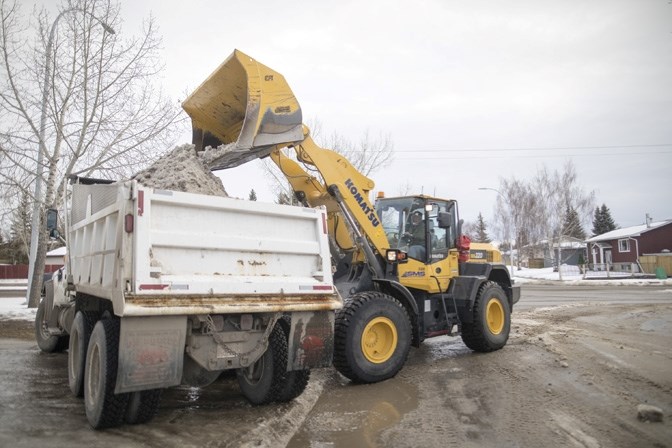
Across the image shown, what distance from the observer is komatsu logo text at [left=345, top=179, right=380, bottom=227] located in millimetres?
7023

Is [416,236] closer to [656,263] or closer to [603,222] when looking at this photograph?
[656,263]

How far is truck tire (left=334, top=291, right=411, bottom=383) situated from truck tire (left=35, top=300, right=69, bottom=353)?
5.16 m

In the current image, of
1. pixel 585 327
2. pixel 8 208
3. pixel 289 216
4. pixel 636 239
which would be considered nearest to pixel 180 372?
pixel 289 216

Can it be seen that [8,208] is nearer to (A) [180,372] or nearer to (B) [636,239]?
(A) [180,372]

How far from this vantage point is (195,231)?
449 cm

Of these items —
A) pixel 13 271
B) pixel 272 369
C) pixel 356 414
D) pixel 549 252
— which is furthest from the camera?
pixel 549 252

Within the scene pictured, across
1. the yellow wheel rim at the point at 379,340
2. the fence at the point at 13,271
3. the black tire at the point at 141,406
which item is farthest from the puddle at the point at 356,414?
the fence at the point at 13,271

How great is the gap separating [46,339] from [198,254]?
5.86 metres

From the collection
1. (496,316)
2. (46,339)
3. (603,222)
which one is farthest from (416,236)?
(603,222)

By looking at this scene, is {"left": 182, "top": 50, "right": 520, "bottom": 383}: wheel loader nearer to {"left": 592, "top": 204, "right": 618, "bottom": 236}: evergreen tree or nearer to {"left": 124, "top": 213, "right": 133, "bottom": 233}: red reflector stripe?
{"left": 124, "top": 213, "right": 133, "bottom": 233}: red reflector stripe

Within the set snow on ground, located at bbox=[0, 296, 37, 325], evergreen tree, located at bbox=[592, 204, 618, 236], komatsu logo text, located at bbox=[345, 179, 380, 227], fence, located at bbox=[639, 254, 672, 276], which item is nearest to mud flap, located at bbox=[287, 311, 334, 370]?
komatsu logo text, located at bbox=[345, 179, 380, 227]

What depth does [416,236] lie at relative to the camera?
25.5 ft

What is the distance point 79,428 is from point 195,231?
203cm

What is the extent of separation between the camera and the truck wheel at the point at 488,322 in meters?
8.06
